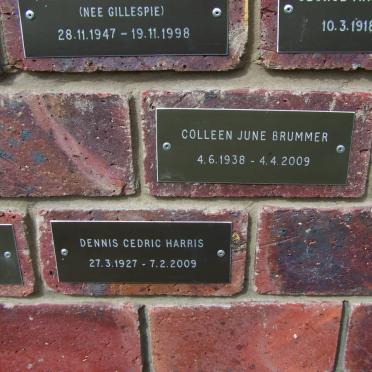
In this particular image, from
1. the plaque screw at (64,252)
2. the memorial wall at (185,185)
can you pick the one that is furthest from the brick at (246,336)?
the plaque screw at (64,252)

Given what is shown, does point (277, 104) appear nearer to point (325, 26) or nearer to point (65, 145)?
point (325, 26)

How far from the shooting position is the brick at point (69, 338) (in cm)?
58

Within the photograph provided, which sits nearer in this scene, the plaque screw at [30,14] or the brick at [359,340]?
the plaque screw at [30,14]

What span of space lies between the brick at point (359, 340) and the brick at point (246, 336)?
0.02m

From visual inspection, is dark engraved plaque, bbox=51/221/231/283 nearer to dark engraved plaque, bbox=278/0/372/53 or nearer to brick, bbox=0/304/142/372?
brick, bbox=0/304/142/372

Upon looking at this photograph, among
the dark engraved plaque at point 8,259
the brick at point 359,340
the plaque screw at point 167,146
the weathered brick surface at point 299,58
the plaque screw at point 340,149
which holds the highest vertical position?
the weathered brick surface at point 299,58

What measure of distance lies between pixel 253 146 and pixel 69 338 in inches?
14.0

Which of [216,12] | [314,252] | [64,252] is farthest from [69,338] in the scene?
[216,12]

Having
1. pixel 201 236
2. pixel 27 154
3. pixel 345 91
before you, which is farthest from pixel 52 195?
pixel 345 91

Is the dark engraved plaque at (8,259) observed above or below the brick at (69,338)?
above

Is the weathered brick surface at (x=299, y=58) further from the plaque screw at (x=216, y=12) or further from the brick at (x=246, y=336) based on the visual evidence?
the brick at (x=246, y=336)

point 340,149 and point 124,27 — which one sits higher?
point 124,27

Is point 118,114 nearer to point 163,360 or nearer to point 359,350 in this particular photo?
point 163,360

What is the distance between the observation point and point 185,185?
1.73 feet
